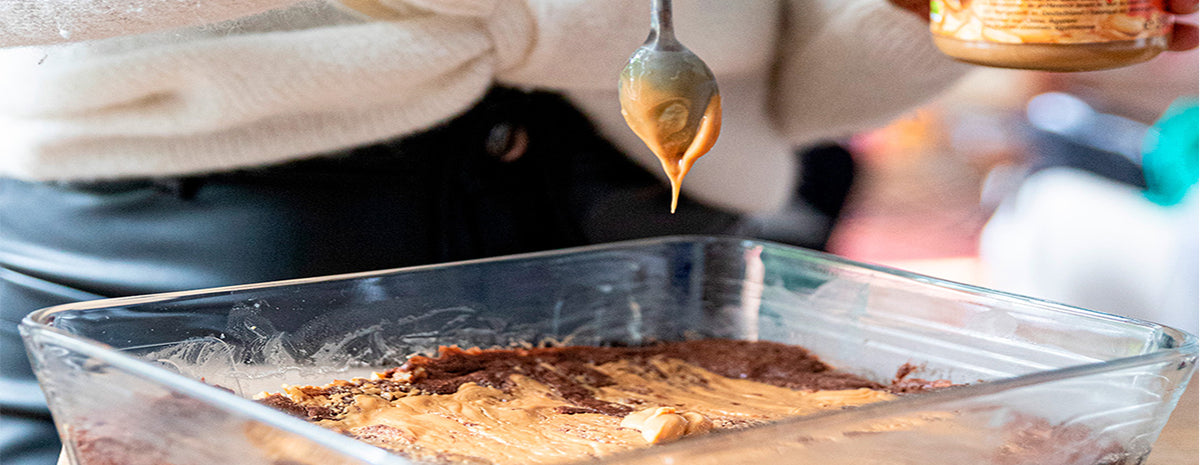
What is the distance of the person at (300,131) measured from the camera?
57 centimetres

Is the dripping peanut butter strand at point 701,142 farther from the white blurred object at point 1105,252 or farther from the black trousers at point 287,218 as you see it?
the white blurred object at point 1105,252

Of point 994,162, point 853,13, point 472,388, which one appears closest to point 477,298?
point 472,388

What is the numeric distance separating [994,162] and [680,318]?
67.4 inches

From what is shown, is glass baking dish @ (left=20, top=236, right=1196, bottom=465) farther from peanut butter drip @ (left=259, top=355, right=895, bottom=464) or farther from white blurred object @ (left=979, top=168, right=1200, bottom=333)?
white blurred object @ (left=979, top=168, right=1200, bottom=333)

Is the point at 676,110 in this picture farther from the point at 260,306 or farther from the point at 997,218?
the point at 997,218

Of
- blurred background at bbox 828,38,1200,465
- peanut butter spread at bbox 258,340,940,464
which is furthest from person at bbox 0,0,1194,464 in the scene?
blurred background at bbox 828,38,1200,465

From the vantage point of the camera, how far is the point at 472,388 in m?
0.57

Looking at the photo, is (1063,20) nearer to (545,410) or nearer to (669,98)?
(669,98)

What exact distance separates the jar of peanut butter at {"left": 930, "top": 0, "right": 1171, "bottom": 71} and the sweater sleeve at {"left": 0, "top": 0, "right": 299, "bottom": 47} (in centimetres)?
39

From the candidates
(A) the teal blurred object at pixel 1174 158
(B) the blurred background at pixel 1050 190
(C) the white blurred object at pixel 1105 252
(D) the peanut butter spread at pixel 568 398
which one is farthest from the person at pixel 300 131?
(A) the teal blurred object at pixel 1174 158

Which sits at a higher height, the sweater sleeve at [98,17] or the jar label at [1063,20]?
the jar label at [1063,20]

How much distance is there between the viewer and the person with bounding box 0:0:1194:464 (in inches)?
22.6

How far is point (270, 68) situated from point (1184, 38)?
1.94ft

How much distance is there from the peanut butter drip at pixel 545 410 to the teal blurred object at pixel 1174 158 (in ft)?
3.53
